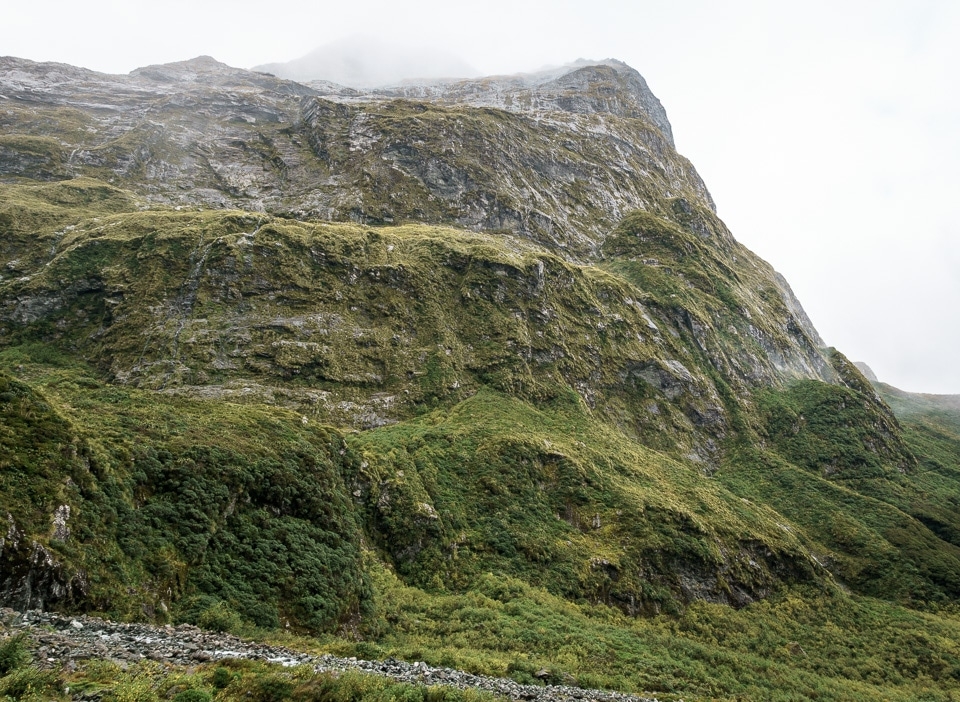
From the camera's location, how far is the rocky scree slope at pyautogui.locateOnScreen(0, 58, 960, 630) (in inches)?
861

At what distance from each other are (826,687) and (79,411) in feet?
147

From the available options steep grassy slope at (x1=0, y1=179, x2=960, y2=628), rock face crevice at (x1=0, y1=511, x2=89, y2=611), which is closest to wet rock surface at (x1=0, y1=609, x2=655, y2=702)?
rock face crevice at (x1=0, y1=511, x2=89, y2=611)

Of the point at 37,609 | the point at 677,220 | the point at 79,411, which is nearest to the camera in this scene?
the point at 37,609

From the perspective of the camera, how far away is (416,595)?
1152 inches

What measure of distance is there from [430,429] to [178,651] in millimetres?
29996

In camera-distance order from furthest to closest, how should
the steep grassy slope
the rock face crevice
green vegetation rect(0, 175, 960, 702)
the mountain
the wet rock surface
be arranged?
1. the steep grassy slope
2. the mountain
3. green vegetation rect(0, 175, 960, 702)
4. the rock face crevice
5. the wet rock surface

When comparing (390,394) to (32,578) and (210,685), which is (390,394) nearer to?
(32,578)

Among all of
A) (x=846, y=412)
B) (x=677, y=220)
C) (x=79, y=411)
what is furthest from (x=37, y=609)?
(x=677, y=220)

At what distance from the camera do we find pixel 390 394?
4803 cm

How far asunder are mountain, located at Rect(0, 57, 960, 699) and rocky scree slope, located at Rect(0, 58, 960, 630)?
0.23m

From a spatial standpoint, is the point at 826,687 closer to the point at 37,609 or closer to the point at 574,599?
the point at 574,599

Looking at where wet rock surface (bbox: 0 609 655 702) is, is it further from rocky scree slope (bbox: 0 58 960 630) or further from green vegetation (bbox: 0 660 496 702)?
rocky scree slope (bbox: 0 58 960 630)

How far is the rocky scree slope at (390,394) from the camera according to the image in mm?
21875

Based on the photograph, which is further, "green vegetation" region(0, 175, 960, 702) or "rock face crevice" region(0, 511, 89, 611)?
"green vegetation" region(0, 175, 960, 702)
